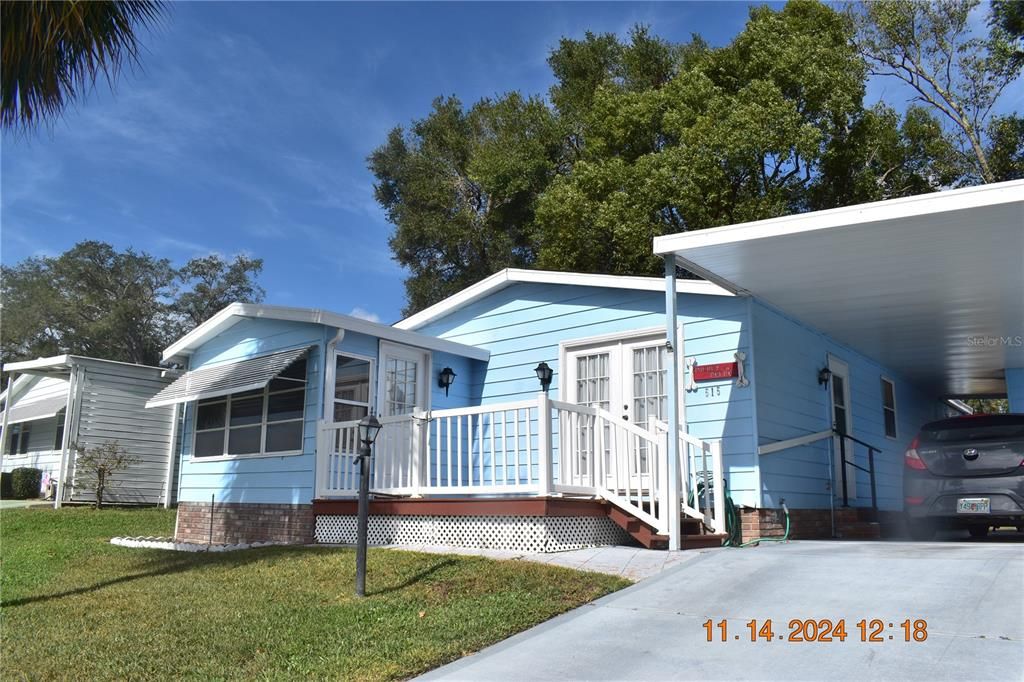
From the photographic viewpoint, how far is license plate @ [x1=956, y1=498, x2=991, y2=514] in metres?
7.59

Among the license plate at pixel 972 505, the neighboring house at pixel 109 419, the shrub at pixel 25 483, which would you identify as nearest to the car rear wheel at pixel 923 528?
the license plate at pixel 972 505

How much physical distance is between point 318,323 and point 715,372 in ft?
15.7

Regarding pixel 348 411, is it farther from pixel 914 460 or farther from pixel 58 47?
pixel 914 460

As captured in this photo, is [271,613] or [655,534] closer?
[271,613]

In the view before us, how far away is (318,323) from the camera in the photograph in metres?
9.66

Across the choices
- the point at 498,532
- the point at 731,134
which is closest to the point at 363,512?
the point at 498,532

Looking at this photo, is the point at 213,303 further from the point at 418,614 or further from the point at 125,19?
the point at 418,614

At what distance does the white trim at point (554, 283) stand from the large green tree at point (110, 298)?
26.3 metres

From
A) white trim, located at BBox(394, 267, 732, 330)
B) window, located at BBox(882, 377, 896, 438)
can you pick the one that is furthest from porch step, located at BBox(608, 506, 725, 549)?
window, located at BBox(882, 377, 896, 438)

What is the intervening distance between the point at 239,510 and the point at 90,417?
7.42 meters

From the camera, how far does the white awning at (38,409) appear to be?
693 inches

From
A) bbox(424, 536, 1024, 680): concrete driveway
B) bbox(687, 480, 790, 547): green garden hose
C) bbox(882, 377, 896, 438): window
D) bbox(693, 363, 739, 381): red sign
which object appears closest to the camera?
bbox(424, 536, 1024, 680): concrete driveway

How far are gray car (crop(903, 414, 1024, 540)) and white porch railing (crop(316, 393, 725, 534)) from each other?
206cm

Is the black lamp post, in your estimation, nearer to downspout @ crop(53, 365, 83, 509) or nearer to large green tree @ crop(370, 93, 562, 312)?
downspout @ crop(53, 365, 83, 509)
